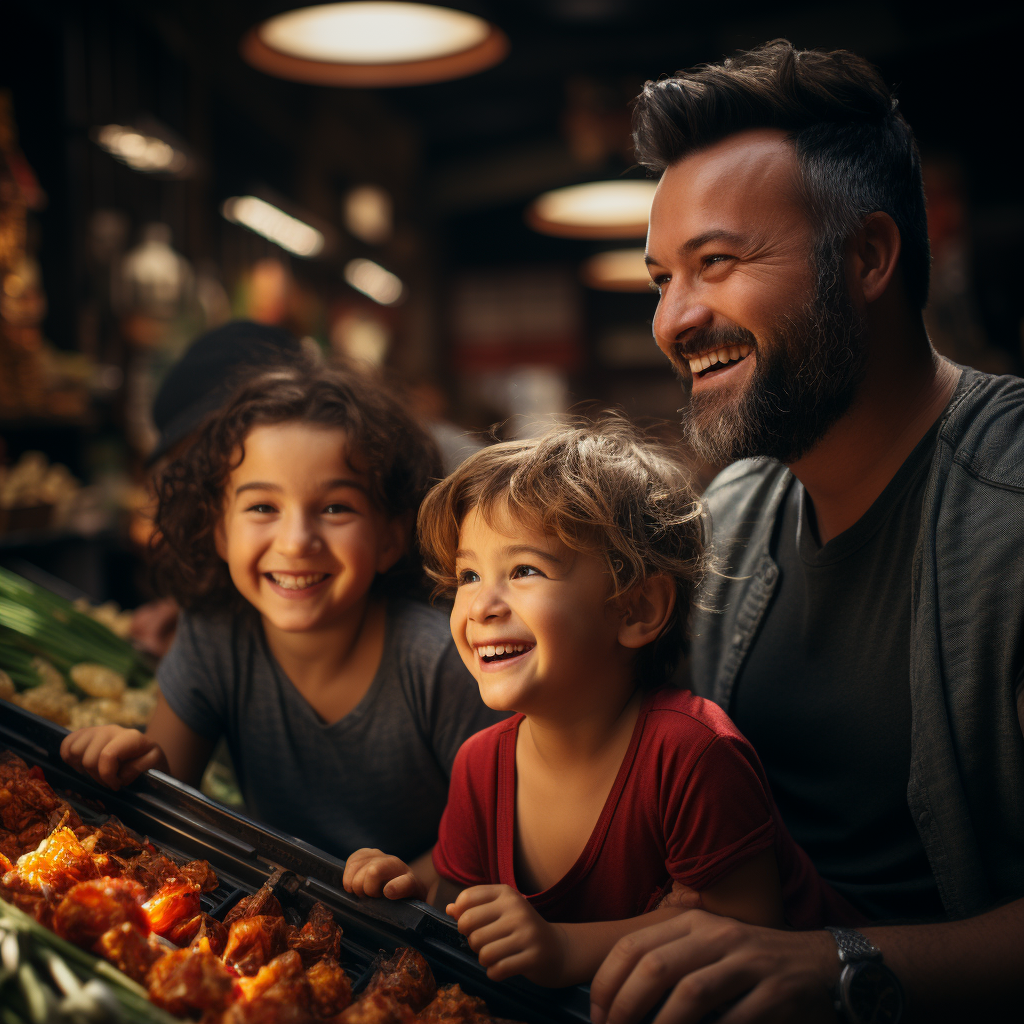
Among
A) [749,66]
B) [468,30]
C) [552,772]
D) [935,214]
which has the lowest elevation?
[552,772]

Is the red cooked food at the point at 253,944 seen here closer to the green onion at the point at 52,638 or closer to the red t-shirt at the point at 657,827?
the red t-shirt at the point at 657,827

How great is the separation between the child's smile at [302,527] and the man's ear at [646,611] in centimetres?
49

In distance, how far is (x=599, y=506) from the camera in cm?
114

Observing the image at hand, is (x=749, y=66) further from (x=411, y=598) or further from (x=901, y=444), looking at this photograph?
(x=411, y=598)

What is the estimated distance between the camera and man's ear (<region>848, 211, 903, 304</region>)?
4.45ft

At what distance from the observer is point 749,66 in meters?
1.44

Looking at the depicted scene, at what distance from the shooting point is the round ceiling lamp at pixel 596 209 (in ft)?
16.9

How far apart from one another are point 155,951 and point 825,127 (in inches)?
54.9

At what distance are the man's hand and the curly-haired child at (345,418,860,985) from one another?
60 millimetres

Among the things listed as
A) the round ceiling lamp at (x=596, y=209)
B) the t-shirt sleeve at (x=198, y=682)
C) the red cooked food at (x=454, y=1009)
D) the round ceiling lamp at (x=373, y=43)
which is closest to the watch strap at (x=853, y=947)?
the red cooked food at (x=454, y=1009)

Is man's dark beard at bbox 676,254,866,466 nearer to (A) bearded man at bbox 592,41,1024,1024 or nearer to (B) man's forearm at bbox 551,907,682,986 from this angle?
(A) bearded man at bbox 592,41,1024,1024

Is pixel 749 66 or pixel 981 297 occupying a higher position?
pixel 981 297

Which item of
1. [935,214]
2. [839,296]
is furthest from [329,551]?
[935,214]

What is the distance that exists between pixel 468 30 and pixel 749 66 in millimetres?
1959
